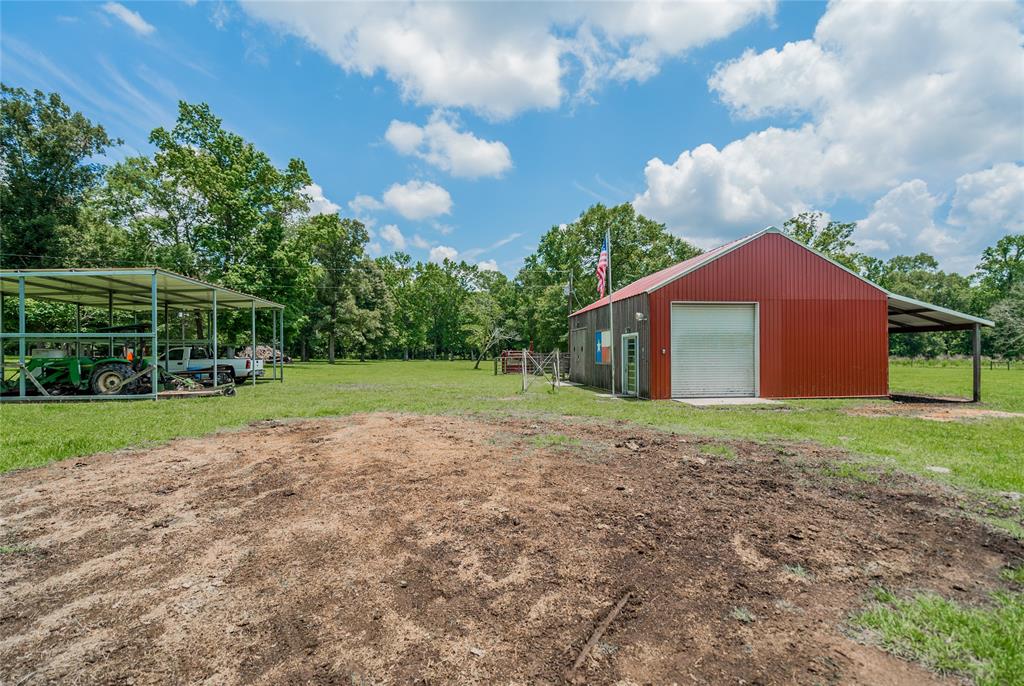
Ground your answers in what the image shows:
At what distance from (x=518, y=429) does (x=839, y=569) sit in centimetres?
556

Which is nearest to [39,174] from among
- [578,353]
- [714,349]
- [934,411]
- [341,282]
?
[341,282]

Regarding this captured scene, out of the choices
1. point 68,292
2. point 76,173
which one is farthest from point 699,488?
point 76,173

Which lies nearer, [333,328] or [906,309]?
[906,309]

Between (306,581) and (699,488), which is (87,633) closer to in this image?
(306,581)

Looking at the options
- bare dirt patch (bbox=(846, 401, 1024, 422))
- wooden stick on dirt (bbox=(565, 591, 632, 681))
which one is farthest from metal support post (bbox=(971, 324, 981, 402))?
wooden stick on dirt (bbox=(565, 591, 632, 681))

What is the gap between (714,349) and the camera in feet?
45.1

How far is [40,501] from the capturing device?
170 inches

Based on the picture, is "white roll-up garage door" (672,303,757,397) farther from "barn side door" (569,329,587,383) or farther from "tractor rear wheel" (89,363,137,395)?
"tractor rear wheel" (89,363,137,395)

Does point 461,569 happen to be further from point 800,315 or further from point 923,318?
point 923,318

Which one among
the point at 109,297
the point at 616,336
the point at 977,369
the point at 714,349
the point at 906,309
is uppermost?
the point at 109,297

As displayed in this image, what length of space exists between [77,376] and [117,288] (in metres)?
3.27

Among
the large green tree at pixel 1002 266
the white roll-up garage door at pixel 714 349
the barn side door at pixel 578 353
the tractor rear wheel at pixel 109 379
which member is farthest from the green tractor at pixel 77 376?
the large green tree at pixel 1002 266

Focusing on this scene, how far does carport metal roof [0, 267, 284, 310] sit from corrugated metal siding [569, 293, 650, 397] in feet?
42.4

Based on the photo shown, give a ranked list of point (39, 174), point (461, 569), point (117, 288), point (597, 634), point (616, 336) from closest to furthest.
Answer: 1. point (597, 634)
2. point (461, 569)
3. point (117, 288)
4. point (616, 336)
5. point (39, 174)
